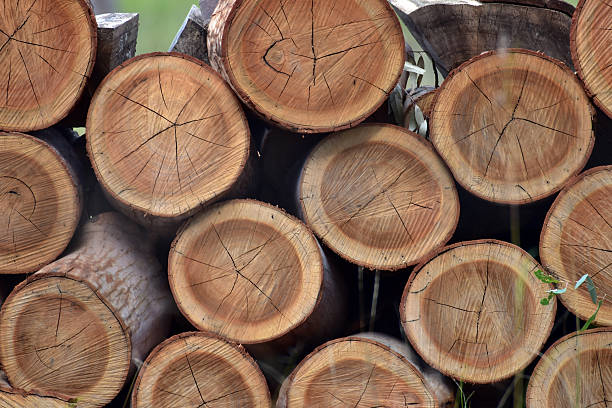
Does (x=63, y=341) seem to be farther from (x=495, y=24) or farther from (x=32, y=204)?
(x=495, y=24)

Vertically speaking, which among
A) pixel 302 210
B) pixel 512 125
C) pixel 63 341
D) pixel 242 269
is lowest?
pixel 63 341

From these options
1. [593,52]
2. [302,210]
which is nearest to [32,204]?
[302,210]

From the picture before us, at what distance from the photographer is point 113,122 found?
1.97 m

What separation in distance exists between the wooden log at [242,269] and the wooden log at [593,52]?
0.99 metres

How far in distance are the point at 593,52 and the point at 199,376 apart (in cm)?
158

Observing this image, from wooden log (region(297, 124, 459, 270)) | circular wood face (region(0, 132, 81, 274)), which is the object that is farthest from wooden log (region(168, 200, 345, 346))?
circular wood face (region(0, 132, 81, 274))

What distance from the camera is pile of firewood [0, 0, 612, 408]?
193cm

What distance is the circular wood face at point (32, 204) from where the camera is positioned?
6.55ft

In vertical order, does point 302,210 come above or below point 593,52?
below

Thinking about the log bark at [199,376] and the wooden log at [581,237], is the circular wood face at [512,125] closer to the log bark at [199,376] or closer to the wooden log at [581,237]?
the wooden log at [581,237]

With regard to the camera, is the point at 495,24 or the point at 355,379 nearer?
the point at 355,379

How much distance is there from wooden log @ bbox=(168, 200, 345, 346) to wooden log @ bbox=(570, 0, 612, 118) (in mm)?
989

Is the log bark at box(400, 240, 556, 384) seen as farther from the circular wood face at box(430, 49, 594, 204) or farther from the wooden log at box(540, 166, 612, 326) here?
the circular wood face at box(430, 49, 594, 204)

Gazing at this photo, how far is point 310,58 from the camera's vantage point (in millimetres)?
1955
